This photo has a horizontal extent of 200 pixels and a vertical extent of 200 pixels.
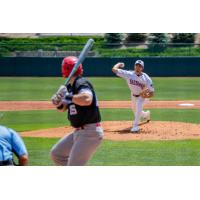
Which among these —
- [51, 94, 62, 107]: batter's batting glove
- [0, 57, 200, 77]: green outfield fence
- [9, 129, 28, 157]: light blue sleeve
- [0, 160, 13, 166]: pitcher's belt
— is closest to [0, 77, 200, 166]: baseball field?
[0, 57, 200, 77]: green outfield fence

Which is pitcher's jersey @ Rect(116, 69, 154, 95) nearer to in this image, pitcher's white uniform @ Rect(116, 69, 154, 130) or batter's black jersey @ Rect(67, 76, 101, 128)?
pitcher's white uniform @ Rect(116, 69, 154, 130)

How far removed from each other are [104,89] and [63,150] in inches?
538

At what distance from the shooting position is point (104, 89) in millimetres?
20016

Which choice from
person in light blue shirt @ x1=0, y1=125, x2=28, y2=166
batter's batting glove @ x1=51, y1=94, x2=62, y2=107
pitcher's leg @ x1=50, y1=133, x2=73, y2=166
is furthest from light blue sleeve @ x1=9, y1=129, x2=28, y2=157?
pitcher's leg @ x1=50, y1=133, x2=73, y2=166

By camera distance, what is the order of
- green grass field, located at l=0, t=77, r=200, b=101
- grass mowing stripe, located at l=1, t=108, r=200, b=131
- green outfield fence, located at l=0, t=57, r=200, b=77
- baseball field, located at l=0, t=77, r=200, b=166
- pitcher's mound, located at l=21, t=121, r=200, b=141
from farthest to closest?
green grass field, located at l=0, t=77, r=200, b=101 → green outfield fence, located at l=0, t=57, r=200, b=77 → grass mowing stripe, located at l=1, t=108, r=200, b=131 → pitcher's mound, located at l=21, t=121, r=200, b=141 → baseball field, located at l=0, t=77, r=200, b=166

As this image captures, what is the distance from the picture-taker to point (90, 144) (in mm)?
6180

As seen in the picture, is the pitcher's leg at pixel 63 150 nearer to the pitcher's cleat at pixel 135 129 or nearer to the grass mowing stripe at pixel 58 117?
the pitcher's cleat at pixel 135 129

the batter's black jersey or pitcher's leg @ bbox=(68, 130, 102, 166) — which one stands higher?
the batter's black jersey

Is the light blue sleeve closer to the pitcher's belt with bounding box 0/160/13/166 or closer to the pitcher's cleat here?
the pitcher's belt with bounding box 0/160/13/166

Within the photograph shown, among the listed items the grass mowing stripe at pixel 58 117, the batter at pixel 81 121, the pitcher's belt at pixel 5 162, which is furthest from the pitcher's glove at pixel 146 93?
the pitcher's belt at pixel 5 162

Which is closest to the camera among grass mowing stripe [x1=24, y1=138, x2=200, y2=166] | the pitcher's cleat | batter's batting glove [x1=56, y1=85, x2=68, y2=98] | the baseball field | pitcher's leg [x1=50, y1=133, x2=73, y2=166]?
batter's batting glove [x1=56, y1=85, x2=68, y2=98]

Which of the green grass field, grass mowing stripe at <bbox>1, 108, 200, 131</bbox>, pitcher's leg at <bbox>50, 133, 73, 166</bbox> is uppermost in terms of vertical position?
pitcher's leg at <bbox>50, 133, 73, 166</bbox>

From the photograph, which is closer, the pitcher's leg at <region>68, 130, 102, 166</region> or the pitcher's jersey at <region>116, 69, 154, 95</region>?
the pitcher's leg at <region>68, 130, 102, 166</region>

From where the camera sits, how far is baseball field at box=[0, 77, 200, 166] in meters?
8.73
